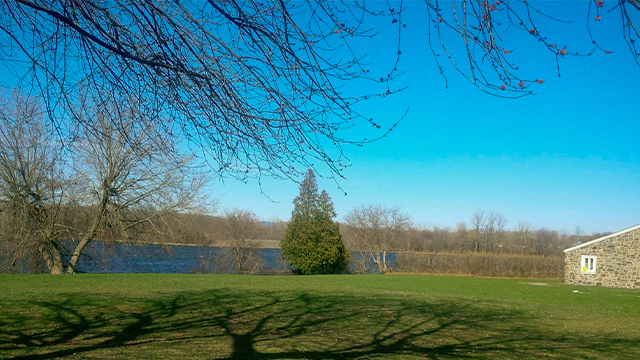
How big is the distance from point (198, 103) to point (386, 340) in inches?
209

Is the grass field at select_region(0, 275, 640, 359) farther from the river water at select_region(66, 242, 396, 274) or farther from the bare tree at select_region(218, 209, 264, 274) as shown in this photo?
the bare tree at select_region(218, 209, 264, 274)

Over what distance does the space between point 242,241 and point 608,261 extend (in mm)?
25607

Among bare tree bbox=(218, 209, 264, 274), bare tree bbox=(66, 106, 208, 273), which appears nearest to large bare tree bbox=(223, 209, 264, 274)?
bare tree bbox=(218, 209, 264, 274)

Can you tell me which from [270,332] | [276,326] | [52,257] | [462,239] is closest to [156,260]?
[52,257]

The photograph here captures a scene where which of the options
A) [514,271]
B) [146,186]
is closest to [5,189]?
[146,186]

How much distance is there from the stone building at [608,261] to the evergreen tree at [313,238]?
1524 centimetres

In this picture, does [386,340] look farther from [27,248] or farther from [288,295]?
[27,248]

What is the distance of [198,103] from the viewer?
4203 millimetres

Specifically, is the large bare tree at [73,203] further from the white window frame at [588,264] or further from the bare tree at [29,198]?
the white window frame at [588,264]

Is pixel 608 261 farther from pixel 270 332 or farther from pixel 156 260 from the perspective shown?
pixel 156 260

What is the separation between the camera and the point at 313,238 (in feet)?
118

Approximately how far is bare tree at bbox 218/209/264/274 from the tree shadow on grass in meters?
28.3

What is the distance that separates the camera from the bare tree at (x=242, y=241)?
1567 inches

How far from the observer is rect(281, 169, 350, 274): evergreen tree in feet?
117
